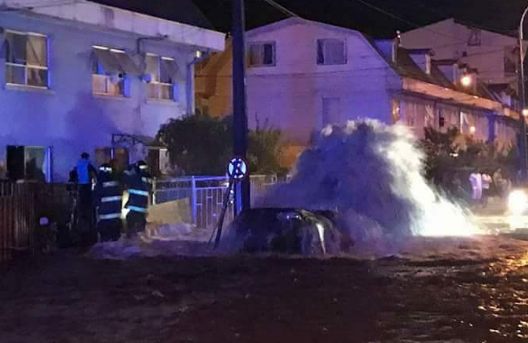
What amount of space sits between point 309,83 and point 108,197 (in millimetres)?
28526

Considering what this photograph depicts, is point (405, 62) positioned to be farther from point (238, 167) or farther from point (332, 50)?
point (238, 167)

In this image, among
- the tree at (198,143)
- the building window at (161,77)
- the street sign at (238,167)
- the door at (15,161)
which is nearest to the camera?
the street sign at (238,167)

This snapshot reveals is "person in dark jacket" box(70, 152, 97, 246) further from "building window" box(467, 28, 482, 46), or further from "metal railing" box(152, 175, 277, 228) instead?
"building window" box(467, 28, 482, 46)

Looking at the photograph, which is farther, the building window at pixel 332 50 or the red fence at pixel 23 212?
the building window at pixel 332 50

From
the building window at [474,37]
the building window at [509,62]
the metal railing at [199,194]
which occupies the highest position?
the building window at [474,37]

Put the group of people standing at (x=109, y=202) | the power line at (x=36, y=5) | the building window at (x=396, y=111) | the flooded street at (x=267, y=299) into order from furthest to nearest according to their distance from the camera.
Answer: the building window at (x=396, y=111), the power line at (x=36, y=5), the group of people standing at (x=109, y=202), the flooded street at (x=267, y=299)

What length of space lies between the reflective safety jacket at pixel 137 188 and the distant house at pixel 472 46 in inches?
1830

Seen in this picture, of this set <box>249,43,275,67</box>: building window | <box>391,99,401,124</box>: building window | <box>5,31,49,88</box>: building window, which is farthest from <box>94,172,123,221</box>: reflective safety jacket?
<box>391,99,401,124</box>: building window

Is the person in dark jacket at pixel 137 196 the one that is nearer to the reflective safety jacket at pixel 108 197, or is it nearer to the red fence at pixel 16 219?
the reflective safety jacket at pixel 108 197

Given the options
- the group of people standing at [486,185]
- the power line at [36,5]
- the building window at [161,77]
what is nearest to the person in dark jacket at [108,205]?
the power line at [36,5]

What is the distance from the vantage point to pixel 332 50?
47438 millimetres

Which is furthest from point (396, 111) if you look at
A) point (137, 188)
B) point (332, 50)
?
point (137, 188)

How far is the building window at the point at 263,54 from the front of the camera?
4812 cm

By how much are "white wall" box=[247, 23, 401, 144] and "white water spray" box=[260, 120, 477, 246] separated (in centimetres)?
2344
